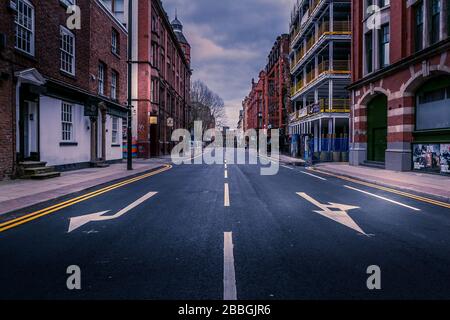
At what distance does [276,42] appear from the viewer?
208 feet

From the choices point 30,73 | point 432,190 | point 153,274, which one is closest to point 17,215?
point 153,274

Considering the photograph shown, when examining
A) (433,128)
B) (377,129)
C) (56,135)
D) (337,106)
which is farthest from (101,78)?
(337,106)

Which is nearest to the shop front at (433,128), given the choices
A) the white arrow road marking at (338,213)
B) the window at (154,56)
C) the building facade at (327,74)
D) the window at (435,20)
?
the window at (435,20)

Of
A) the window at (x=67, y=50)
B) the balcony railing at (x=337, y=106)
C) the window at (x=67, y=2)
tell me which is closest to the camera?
the window at (x=67, y=2)

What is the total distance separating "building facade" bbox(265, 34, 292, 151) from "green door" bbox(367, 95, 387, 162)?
23067 millimetres

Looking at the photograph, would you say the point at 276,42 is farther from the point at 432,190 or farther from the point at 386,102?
the point at 432,190

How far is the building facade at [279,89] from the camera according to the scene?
56.7 metres

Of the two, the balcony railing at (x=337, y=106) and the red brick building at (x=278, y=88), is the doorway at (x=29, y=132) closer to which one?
the balcony railing at (x=337, y=106)

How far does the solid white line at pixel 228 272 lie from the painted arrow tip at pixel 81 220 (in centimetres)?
278

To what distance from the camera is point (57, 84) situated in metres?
15.5

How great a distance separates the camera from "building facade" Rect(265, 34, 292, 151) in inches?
2230

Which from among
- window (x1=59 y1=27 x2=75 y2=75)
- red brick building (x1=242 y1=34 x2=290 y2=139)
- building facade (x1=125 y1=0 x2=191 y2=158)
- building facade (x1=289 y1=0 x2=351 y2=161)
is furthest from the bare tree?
window (x1=59 y1=27 x2=75 y2=75)

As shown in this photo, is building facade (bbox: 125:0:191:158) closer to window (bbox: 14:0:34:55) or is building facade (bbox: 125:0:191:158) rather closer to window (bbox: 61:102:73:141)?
window (bbox: 61:102:73:141)

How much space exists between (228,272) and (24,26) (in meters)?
14.4
